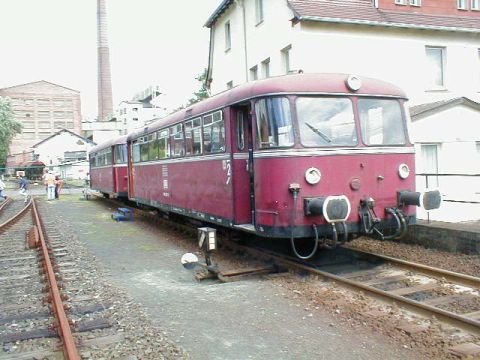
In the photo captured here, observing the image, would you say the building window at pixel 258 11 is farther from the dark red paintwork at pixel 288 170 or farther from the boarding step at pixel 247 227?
the boarding step at pixel 247 227

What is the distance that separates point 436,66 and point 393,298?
15.0m

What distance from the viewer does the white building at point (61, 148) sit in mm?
65625

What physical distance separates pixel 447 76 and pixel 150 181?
11460 mm

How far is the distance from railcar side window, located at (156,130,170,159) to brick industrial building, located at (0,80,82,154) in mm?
77079

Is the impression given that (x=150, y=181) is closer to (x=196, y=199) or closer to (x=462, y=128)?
(x=196, y=199)

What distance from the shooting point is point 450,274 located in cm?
663

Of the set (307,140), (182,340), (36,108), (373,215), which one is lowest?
(182,340)

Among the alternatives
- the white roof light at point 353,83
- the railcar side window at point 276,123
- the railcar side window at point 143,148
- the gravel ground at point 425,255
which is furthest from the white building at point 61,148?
the white roof light at point 353,83

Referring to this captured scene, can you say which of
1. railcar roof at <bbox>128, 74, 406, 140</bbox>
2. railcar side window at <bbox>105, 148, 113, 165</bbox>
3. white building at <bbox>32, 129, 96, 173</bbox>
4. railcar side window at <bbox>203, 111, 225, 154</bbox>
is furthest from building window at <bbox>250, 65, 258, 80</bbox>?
white building at <bbox>32, 129, 96, 173</bbox>

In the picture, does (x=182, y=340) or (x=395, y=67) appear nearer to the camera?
(x=182, y=340)

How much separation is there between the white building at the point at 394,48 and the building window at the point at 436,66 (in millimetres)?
36

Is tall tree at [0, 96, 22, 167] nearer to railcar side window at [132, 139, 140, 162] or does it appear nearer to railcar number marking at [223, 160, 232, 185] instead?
railcar side window at [132, 139, 140, 162]

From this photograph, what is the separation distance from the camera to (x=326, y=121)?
7188 millimetres

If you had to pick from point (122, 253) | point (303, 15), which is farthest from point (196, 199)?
point (303, 15)
